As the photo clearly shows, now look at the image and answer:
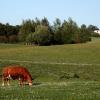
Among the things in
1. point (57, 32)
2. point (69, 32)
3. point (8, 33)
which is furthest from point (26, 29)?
point (8, 33)

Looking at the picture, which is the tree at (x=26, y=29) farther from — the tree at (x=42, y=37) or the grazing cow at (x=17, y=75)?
the grazing cow at (x=17, y=75)

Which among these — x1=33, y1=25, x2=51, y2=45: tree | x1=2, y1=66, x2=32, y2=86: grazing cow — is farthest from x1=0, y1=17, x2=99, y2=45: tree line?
x1=2, y1=66, x2=32, y2=86: grazing cow

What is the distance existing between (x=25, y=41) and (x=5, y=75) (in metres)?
118

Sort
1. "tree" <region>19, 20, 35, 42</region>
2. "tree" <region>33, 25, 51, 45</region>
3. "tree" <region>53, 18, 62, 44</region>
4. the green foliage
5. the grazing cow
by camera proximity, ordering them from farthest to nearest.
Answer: the green foliage → "tree" <region>19, 20, 35, 42</region> → "tree" <region>53, 18, 62, 44</region> → "tree" <region>33, 25, 51, 45</region> → the grazing cow

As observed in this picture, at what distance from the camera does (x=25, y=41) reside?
143 m

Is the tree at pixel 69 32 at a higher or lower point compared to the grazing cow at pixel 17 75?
higher

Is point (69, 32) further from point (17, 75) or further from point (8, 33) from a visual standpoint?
point (17, 75)

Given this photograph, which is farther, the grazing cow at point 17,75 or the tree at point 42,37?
the tree at point 42,37

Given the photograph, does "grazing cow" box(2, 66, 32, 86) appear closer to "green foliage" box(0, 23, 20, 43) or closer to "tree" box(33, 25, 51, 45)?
"tree" box(33, 25, 51, 45)

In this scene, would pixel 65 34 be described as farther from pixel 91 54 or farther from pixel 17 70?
pixel 17 70

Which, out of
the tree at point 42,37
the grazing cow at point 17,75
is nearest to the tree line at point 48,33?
the tree at point 42,37

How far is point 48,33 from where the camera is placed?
135 m

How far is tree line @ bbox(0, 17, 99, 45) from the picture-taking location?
135 m

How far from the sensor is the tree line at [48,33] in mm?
134875
